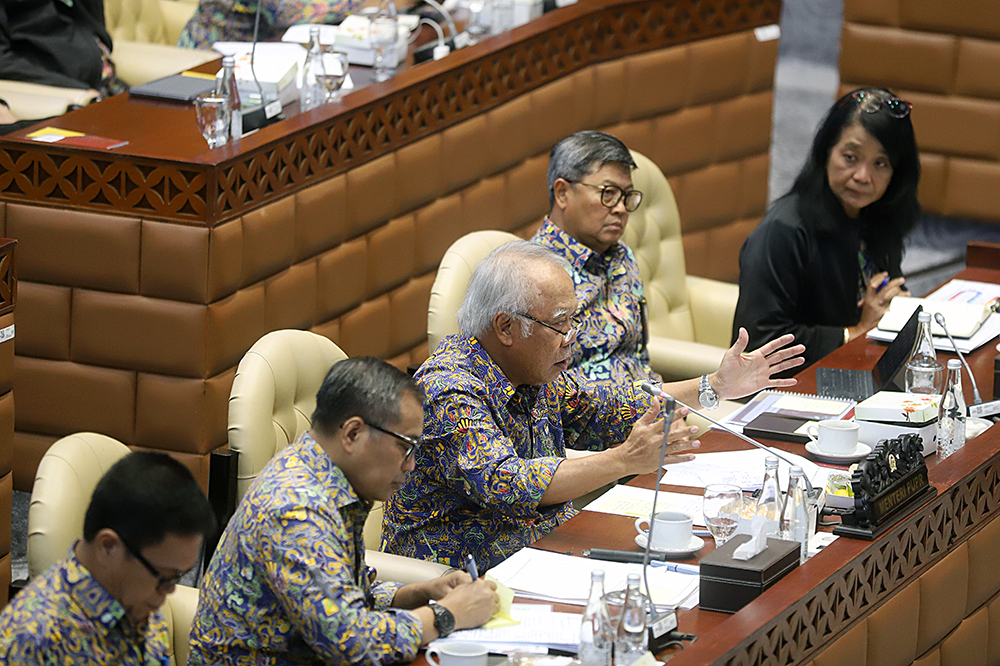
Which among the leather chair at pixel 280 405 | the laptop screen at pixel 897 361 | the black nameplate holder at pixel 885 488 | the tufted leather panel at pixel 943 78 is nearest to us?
the black nameplate holder at pixel 885 488

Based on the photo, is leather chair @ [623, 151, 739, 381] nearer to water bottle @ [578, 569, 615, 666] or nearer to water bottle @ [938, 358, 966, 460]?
water bottle @ [938, 358, 966, 460]

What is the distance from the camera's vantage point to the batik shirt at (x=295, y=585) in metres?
1.98

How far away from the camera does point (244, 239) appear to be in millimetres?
3523

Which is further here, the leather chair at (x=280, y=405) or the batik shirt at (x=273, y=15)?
the batik shirt at (x=273, y=15)

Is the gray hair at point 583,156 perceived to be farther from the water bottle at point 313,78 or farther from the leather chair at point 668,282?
the water bottle at point 313,78

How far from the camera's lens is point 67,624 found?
1790 mm

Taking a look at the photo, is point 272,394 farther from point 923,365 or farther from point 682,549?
point 923,365

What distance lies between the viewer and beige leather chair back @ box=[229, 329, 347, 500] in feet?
8.70

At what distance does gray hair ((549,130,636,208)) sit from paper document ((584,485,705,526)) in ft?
3.33

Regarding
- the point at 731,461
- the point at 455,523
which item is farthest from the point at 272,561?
the point at 731,461

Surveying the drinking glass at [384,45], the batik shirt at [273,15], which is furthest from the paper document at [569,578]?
the batik shirt at [273,15]

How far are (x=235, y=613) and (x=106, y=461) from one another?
50 centimetres

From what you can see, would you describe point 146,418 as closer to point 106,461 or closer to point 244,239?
point 244,239

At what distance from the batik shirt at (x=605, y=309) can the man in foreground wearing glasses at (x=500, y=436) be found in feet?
2.11
